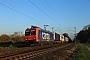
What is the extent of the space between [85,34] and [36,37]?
278 feet

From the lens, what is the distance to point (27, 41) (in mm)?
36531

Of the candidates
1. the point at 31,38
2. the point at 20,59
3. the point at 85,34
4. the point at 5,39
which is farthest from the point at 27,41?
the point at 85,34

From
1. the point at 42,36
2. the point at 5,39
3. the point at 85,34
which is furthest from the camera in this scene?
the point at 85,34

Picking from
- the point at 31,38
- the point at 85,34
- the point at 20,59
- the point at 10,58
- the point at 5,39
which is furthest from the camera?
the point at 85,34

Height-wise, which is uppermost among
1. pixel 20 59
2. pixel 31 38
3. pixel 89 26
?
pixel 89 26

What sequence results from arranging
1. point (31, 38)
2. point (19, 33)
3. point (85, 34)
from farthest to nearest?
point (85, 34) → point (19, 33) → point (31, 38)

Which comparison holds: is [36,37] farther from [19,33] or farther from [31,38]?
[19,33]

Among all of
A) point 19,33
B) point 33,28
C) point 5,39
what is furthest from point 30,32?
point 19,33

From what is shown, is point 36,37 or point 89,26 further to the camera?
point 89,26

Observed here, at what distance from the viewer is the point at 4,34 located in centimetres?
7219

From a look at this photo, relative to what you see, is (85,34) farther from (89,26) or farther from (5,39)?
(5,39)

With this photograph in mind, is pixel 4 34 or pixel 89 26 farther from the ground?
pixel 89 26

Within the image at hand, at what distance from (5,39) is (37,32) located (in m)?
34.1

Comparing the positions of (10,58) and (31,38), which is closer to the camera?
(10,58)
